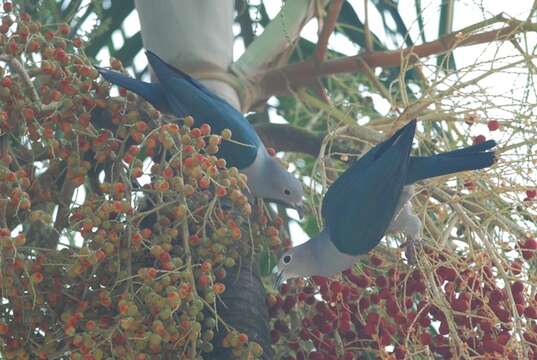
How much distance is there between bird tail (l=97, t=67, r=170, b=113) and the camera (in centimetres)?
198

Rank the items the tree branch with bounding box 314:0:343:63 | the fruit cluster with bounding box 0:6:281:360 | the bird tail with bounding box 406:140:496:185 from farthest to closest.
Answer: the tree branch with bounding box 314:0:343:63, the bird tail with bounding box 406:140:496:185, the fruit cluster with bounding box 0:6:281:360

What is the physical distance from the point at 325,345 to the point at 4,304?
0.54 meters

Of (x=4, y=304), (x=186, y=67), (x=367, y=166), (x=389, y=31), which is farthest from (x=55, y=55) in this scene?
(x=389, y=31)

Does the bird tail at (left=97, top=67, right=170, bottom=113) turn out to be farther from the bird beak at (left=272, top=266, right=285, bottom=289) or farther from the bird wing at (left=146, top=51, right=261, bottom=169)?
the bird beak at (left=272, top=266, right=285, bottom=289)

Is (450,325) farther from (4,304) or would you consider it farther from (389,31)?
(389,31)

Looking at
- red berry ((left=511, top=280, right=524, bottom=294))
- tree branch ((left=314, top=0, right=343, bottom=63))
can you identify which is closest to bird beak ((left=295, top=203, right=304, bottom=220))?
tree branch ((left=314, top=0, right=343, bottom=63))

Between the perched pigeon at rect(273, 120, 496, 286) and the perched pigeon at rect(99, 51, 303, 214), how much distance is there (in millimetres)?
146

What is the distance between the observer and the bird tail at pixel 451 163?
1828 mm

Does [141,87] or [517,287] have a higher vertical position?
[141,87]

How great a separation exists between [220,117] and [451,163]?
410mm

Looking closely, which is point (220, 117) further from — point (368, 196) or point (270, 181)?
point (368, 196)

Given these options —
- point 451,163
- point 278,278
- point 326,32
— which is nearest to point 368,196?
point 451,163

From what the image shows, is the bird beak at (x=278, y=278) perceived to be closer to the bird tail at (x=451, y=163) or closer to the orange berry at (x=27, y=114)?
the bird tail at (x=451, y=163)

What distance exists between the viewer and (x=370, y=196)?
72.2 inches
